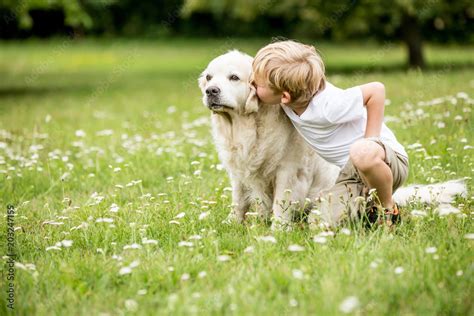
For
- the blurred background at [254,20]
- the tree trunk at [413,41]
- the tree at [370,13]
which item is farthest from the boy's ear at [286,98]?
the tree trunk at [413,41]

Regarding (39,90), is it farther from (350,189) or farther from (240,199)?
(350,189)

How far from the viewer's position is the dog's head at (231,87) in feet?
12.6

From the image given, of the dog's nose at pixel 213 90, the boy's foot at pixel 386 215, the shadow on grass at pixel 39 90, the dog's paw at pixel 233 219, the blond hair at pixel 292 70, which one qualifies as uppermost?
the blond hair at pixel 292 70

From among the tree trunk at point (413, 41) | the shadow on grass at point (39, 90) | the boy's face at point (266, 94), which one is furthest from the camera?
the tree trunk at point (413, 41)

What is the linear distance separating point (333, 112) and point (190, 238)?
1260 mm

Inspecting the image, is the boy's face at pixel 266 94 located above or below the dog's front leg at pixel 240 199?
above

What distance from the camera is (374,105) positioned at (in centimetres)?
373

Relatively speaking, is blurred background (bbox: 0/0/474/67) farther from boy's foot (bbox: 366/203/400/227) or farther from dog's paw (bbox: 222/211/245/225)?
dog's paw (bbox: 222/211/245/225)

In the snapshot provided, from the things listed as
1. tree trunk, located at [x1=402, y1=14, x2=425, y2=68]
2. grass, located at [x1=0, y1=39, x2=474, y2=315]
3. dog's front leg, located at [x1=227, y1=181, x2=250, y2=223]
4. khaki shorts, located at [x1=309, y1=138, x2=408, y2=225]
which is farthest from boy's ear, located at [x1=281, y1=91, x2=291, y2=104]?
tree trunk, located at [x1=402, y1=14, x2=425, y2=68]

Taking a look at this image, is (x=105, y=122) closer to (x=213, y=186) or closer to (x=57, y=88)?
(x=213, y=186)

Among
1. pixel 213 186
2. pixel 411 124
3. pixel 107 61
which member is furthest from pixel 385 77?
pixel 107 61

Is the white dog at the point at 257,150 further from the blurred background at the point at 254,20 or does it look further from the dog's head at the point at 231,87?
the blurred background at the point at 254,20

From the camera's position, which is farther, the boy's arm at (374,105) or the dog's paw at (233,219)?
the dog's paw at (233,219)

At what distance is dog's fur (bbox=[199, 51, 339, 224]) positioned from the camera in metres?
3.89
